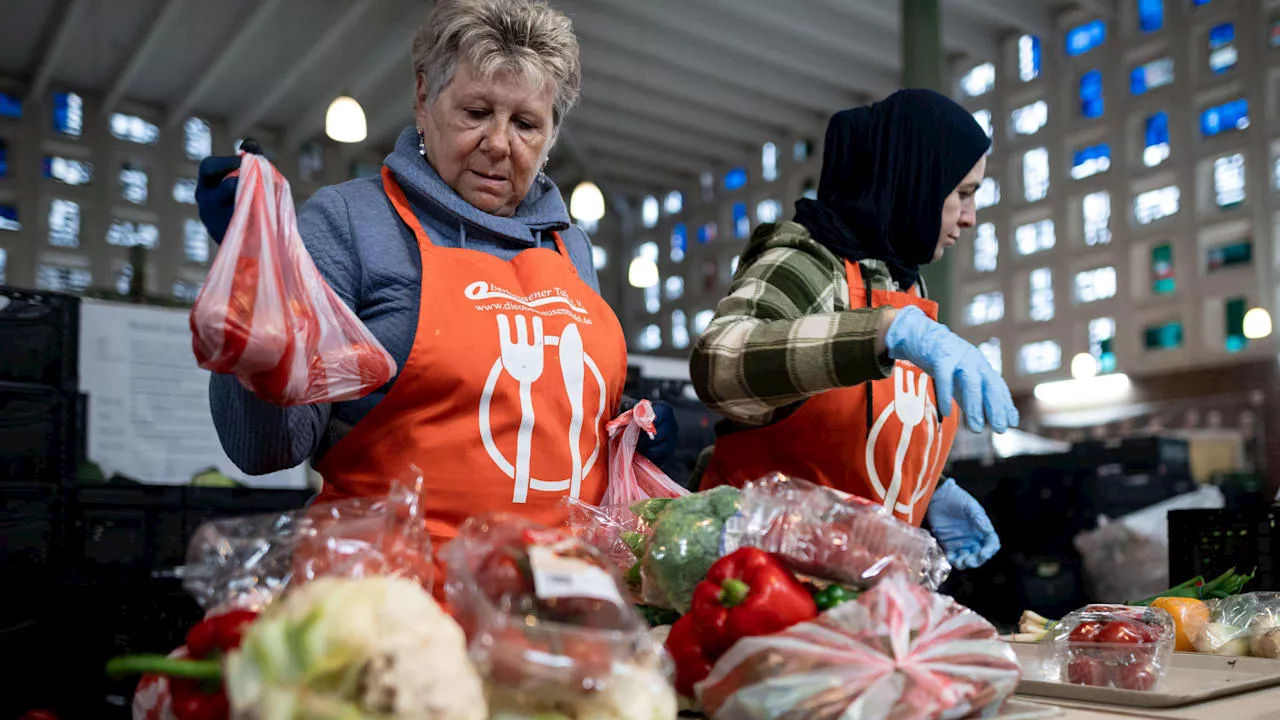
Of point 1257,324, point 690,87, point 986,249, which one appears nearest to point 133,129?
point 690,87

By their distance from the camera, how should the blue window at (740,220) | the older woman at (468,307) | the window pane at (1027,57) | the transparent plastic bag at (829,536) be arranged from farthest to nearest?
the blue window at (740,220) < the window pane at (1027,57) < the older woman at (468,307) < the transparent plastic bag at (829,536)

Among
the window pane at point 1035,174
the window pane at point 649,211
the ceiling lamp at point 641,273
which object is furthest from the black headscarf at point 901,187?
the window pane at point 649,211

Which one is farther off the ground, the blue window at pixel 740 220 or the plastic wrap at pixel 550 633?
the blue window at pixel 740 220

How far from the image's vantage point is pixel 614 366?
5.92 ft

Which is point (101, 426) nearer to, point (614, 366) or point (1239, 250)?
point (614, 366)

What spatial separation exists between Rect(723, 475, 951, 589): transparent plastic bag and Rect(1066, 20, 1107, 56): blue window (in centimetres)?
1503

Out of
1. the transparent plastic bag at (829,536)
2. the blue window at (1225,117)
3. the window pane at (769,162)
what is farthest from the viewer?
the window pane at (769,162)

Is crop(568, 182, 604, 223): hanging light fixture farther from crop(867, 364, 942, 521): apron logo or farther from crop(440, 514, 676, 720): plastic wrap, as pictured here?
crop(440, 514, 676, 720): plastic wrap

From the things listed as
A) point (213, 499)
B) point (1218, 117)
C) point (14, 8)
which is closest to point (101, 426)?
point (213, 499)

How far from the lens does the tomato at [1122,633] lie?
141 cm

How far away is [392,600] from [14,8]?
48.5 feet

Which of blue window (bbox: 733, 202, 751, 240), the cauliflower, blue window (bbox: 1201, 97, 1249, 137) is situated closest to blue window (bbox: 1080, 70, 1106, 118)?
blue window (bbox: 1201, 97, 1249, 137)

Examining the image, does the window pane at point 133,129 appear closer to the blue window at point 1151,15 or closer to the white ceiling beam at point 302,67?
the white ceiling beam at point 302,67

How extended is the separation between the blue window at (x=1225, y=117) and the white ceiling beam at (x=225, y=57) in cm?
1127
